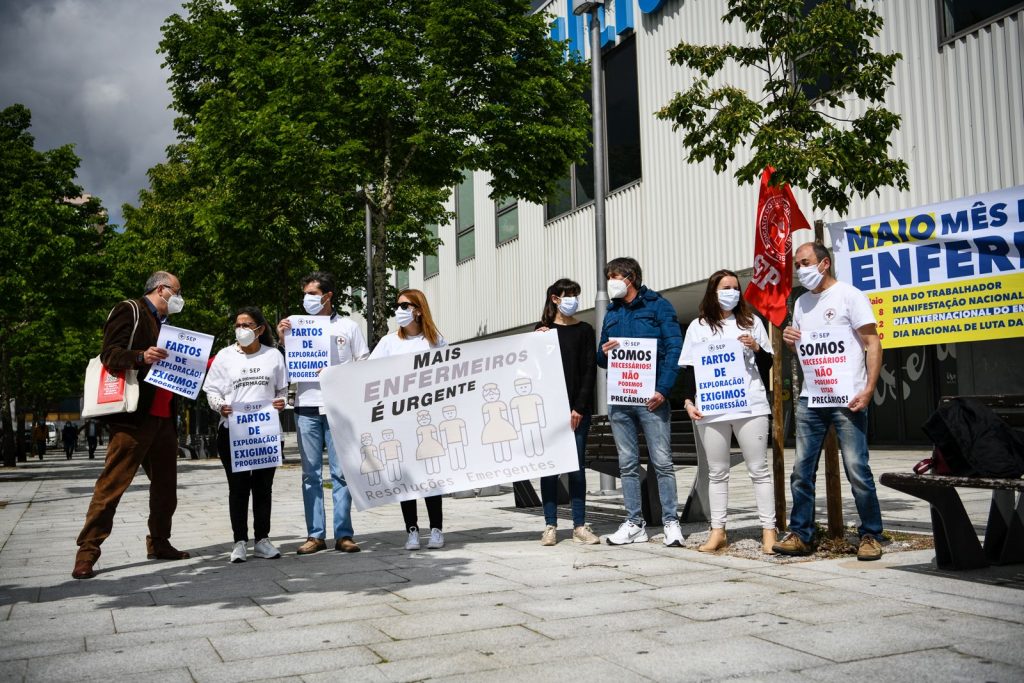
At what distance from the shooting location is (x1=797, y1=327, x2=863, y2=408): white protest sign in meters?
6.23

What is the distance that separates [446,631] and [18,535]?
7.38 m

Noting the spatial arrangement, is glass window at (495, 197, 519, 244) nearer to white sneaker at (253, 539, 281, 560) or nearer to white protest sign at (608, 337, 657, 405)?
white protest sign at (608, 337, 657, 405)

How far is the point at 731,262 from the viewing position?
21.4m

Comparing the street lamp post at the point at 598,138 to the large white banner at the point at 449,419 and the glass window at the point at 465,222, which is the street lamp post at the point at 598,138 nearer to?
the large white banner at the point at 449,419

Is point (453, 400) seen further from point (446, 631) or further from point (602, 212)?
point (602, 212)

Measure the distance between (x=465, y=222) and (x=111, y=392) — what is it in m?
30.2

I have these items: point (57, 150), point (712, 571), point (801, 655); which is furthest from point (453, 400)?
point (57, 150)

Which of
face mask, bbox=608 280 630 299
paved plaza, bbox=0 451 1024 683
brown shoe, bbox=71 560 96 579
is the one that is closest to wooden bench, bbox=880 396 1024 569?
paved plaza, bbox=0 451 1024 683

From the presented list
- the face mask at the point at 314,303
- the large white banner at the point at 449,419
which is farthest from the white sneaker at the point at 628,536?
the face mask at the point at 314,303

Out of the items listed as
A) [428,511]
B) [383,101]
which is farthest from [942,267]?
[383,101]

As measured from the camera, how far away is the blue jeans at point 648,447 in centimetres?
724

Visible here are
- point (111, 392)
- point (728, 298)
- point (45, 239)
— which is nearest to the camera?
point (728, 298)

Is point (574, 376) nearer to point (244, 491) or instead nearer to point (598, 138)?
point (244, 491)

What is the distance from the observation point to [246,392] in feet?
24.9
